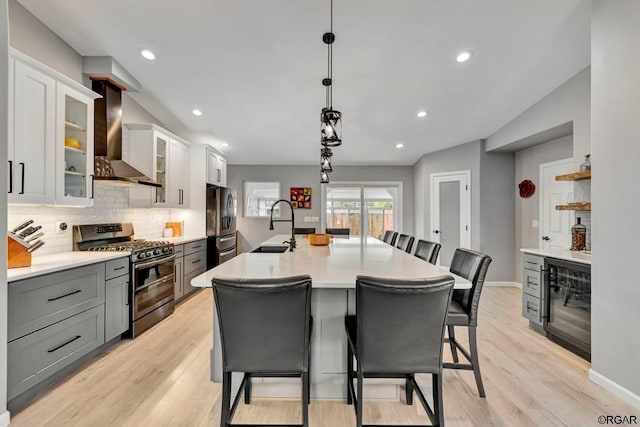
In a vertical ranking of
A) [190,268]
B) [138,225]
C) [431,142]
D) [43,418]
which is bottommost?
[43,418]

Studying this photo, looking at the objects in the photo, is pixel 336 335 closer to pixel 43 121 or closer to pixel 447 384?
pixel 447 384

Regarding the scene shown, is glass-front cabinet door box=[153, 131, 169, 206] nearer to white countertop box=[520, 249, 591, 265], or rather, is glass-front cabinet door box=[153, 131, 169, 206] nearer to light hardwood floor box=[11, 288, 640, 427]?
light hardwood floor box=[11, 288, 640, 427]

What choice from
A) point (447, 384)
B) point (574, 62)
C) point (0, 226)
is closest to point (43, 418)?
point (0, 226)

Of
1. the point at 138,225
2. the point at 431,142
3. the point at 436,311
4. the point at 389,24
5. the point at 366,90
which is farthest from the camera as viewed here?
the point at 431,142

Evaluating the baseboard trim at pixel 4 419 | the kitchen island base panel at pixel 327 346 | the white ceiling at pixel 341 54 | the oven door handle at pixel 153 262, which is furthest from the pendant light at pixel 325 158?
the baseboard trim at pixel 4 419

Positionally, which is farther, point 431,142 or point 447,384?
point 431,142

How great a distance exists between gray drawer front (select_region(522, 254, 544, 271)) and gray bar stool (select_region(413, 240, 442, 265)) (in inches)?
50.8

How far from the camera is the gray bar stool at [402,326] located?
125 centimetres

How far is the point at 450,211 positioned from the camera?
17.9ft

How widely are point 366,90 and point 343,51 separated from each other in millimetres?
815

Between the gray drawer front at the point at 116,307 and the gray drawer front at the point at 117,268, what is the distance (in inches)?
1.6

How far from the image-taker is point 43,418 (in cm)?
173

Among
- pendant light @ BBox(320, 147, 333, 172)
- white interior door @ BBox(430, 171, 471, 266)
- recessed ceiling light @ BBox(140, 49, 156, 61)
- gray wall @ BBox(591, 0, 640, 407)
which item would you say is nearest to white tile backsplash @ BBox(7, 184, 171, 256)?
recessed ceiling light @ BBox(140, 49, 156, 61)

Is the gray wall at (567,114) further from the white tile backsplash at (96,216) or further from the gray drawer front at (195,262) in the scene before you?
the white tile backsplash at (96,216)
